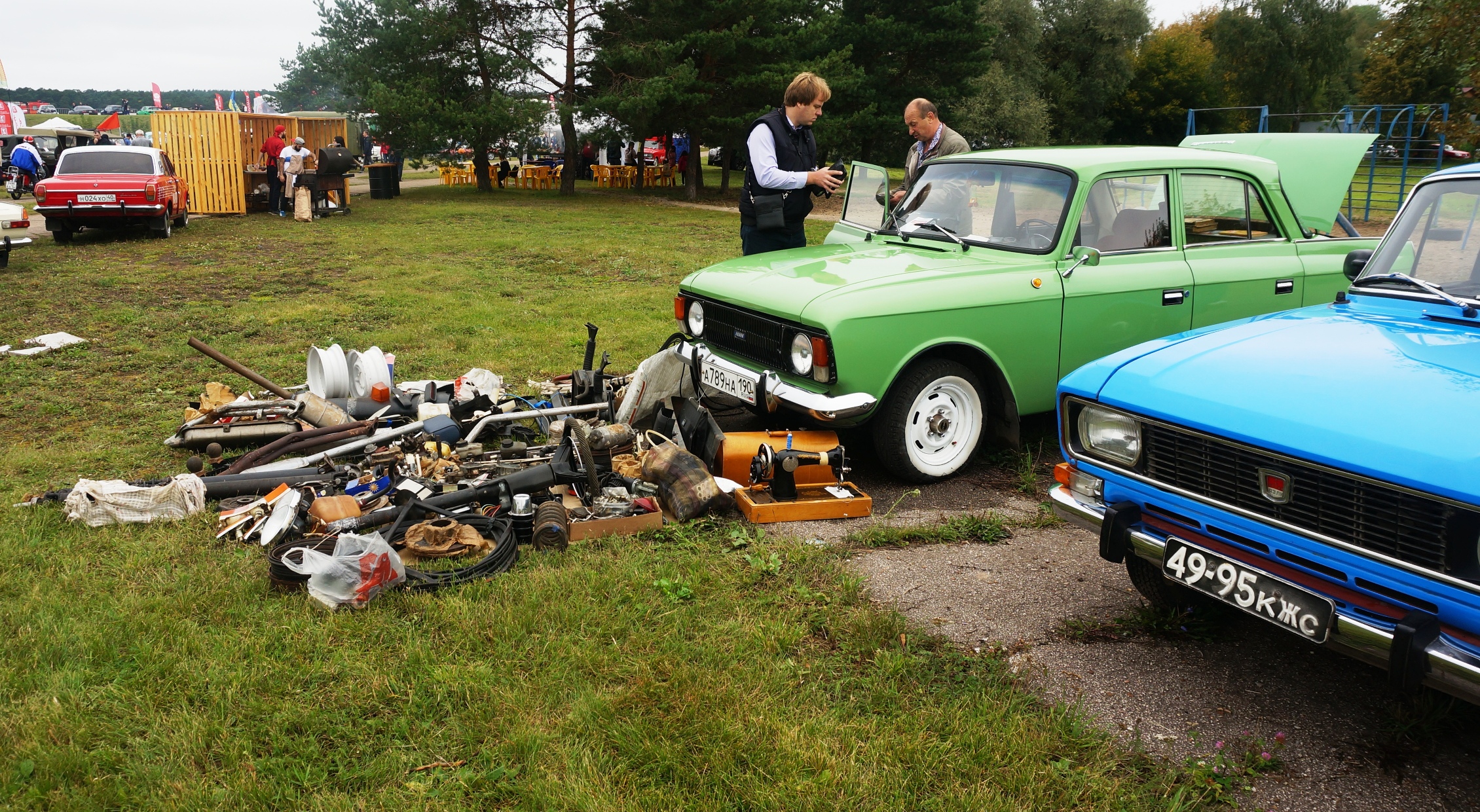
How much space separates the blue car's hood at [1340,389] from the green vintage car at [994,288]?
1.54 meters

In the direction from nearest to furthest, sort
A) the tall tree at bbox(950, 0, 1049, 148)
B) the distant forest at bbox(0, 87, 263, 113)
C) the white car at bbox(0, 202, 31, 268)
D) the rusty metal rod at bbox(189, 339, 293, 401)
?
the rusty metal rod at bbox(189, 339, 293, 401)
the white car at bbox(0, 202, 31, 268)
the tall tree at bbox(950, 0, 1049, 148)
the distant forest at bbox(0, 87, 263, 113)

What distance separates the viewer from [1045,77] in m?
42.9

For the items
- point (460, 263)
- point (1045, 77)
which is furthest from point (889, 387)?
point (1045, 77)

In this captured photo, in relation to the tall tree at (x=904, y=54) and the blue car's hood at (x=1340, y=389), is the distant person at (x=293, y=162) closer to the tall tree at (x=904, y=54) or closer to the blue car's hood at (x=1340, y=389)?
the tall tree at (x=904, y=54)

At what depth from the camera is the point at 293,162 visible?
66.7ft

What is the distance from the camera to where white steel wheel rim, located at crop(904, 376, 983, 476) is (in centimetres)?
514

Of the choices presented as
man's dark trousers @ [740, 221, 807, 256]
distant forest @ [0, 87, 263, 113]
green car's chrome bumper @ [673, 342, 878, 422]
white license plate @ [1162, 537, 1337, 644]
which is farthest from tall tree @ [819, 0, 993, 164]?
distant forest @ [0, 87, 263, 113]

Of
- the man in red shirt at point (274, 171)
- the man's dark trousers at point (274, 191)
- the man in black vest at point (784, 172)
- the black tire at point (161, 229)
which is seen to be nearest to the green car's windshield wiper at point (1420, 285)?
the man in black vest at point (784, 172)

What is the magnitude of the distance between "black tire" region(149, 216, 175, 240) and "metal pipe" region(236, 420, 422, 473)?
14.1m

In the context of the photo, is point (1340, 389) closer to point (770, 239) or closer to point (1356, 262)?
point (1356, 262)

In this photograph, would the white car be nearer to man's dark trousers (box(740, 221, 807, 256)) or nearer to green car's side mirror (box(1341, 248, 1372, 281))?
man's dark trousers (box(740, 221, 807, 256))

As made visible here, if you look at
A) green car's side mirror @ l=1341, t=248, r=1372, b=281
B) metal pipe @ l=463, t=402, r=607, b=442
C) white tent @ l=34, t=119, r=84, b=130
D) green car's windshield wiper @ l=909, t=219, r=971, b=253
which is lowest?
metal pipe @ l=463, t=402, r=607, b=442

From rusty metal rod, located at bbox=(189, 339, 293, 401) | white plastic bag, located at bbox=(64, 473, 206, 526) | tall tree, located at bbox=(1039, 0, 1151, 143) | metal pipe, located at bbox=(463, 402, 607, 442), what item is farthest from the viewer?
tall tree, located at bbox=(1039, 0, 1151, 143)

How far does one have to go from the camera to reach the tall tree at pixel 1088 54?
1737 inches
